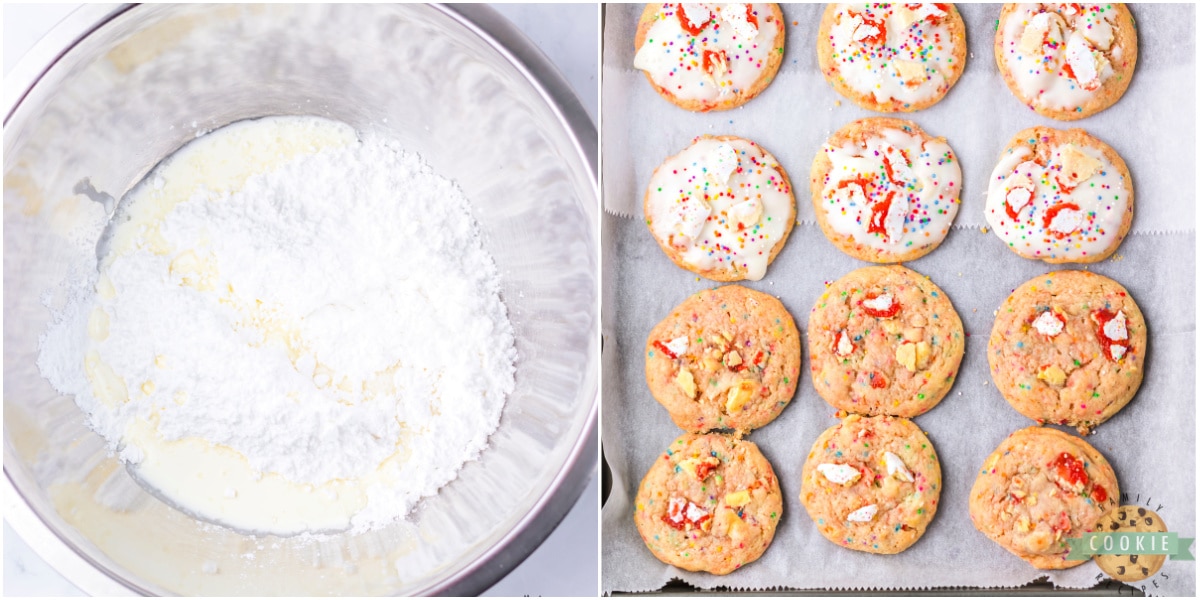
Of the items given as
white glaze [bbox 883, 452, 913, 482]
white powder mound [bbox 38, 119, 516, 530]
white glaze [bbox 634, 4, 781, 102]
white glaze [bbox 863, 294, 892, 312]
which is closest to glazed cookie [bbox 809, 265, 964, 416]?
white glaze [bbox 863, 294, 892, 312]

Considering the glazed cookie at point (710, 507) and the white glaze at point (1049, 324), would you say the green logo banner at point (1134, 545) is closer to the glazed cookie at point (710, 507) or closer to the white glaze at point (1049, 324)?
the white glaze at point (1049, 324)

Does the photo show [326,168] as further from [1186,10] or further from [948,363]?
[1186,10]

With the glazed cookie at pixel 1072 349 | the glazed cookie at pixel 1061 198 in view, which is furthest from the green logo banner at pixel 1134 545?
the glazed cookie at pixel 1061 198

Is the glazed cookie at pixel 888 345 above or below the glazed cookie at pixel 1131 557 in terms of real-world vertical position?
above

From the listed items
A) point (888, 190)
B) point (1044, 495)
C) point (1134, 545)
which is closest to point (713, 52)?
point (888, 190)

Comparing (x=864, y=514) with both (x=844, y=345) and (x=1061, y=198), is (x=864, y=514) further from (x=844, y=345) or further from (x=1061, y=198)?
(x=1061, y=198)

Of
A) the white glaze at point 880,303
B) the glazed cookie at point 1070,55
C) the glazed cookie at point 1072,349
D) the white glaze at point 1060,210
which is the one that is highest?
the glazed cookie at point 1070,55
